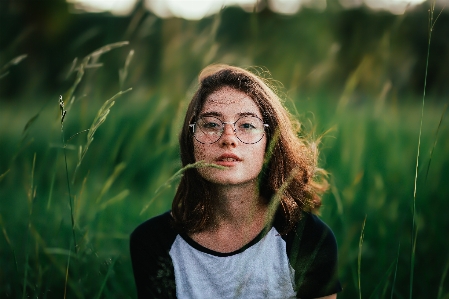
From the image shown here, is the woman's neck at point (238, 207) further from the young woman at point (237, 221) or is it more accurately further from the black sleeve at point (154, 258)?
the black sleeve at point (154, 258)

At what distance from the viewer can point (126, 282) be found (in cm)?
169

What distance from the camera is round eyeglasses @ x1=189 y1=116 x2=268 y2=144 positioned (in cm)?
116

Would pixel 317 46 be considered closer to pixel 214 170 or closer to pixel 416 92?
pixel 416 92

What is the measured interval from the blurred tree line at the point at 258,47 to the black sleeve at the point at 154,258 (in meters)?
0.53

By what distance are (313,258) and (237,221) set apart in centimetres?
20

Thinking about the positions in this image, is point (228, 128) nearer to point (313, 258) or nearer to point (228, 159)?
point (228, 159)

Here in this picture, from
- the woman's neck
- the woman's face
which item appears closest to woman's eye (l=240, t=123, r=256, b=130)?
the woman's face

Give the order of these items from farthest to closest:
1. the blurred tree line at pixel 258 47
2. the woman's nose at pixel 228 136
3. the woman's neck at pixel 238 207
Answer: the blurred tree line at pixel 258 47 < the woman's neck at pixel 238 207 < the woman's nose at pixel 228 136

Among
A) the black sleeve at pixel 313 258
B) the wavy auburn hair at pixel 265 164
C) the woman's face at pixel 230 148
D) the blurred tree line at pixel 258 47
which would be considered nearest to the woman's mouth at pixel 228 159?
the woman's face at pixel 230 148

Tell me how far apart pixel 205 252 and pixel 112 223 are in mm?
945

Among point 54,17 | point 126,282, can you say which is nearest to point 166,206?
point 126,282

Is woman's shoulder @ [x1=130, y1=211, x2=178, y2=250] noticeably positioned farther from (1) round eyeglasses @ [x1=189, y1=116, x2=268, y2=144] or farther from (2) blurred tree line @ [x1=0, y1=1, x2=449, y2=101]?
(2) blurred tree line @ [x1=0, y1=1, x2=449, y2=101]

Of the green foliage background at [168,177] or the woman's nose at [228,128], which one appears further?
the green foliage background at [168,177]

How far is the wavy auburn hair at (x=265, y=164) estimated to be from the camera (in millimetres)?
1237
